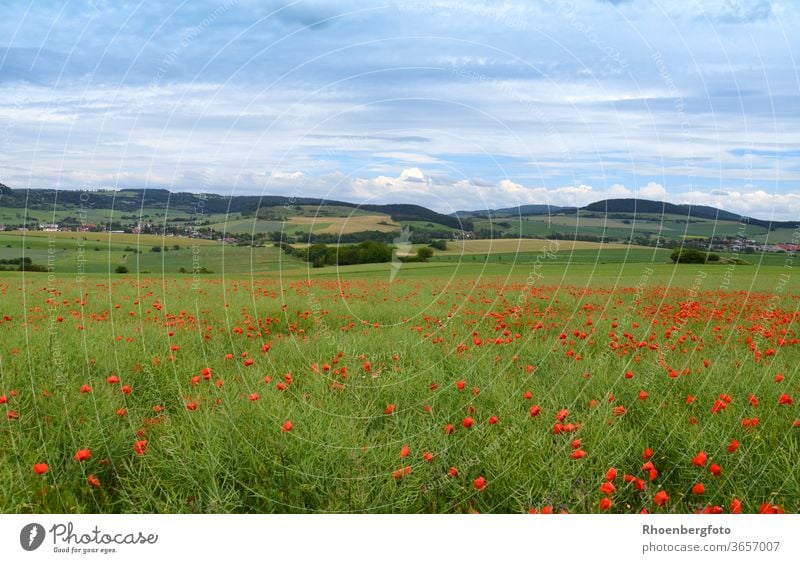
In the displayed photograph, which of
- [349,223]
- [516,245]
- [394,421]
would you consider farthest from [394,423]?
[516,245]

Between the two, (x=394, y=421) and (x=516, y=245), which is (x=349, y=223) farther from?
(x=516, y=245)

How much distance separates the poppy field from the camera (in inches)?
178

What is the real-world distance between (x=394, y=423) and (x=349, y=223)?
5270 millimetres

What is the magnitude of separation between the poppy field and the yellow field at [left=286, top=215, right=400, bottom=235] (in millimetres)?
1869

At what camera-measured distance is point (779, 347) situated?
8156 mm

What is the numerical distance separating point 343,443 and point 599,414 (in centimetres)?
236

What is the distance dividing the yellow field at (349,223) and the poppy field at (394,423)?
1.87m

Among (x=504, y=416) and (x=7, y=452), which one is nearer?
(x=7, y=452)

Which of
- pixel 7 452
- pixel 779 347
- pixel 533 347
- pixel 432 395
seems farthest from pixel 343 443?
pixel 779 347

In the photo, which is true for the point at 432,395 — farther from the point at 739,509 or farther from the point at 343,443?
the point at 739,509

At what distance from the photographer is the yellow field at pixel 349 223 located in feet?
31.5

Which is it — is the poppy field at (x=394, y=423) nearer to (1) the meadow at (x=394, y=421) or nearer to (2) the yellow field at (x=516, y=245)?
(1) the meadow at (x=394, y=421)

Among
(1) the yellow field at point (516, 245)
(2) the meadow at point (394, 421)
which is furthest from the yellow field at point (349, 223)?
(1) the yellow field at point (516, 245)

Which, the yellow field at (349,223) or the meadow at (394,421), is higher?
the yellow field at (349,223)
